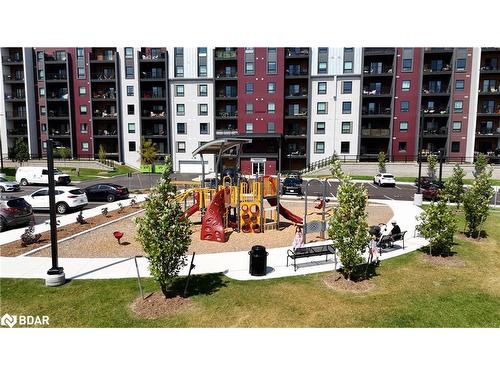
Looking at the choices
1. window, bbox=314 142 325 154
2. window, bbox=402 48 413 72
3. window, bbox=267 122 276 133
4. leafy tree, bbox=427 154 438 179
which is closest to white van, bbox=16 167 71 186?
window, bbox=267 122 276 133

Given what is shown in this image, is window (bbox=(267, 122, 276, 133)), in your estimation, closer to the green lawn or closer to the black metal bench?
the black metal bench

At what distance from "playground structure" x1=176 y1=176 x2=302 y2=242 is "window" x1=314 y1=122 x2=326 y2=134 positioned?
32.3 m

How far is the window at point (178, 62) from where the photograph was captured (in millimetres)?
49688

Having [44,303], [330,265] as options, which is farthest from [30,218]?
[330,265]

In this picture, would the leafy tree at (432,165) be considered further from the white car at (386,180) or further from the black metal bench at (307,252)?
the black metal bench at (307,252)

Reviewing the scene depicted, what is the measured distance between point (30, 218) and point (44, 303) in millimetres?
10540

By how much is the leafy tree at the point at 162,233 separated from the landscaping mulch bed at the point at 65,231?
7743 mm

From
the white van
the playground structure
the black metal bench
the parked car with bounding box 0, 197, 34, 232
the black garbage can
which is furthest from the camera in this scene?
→ the white van

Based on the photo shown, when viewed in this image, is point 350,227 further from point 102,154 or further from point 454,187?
point 102,154

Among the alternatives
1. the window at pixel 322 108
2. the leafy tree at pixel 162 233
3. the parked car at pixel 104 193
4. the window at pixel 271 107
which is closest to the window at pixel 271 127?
the window at pixel 271 107

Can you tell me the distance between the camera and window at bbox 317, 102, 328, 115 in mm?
47438

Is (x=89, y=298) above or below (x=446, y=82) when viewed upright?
below

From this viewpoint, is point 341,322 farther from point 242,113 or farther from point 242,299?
point 242,113

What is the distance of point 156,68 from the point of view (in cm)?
5141
